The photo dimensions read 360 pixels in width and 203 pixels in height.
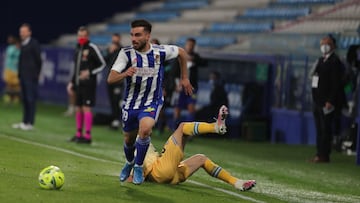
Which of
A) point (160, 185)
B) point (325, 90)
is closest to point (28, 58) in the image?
point (325, 90)

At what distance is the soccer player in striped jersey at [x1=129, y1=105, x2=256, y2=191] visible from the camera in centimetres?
963

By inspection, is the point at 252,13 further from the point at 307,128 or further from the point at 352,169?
the point at 352,169

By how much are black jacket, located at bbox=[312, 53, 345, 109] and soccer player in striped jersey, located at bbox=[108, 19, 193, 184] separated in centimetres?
505

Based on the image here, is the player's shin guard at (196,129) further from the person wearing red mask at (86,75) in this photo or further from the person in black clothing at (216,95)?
the person in black clothing at (216,95)

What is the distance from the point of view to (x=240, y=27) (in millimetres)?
25031

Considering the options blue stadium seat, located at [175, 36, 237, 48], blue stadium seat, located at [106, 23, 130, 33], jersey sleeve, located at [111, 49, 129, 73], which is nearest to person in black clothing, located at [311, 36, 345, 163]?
jersey sleeve, located at [111, 49, 129, 73]

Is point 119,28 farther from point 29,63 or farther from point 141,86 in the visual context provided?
point 141,86

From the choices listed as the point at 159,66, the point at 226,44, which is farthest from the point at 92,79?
the point at 226,44

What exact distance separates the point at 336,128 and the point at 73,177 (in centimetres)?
790

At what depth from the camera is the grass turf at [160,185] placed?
9.11 meters

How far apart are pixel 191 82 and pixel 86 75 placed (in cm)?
268

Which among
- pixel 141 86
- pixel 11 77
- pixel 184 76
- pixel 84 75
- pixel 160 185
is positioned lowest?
pixel 11 77

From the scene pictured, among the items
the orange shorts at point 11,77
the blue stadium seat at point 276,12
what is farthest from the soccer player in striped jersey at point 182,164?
the orange shorts at point 11,77

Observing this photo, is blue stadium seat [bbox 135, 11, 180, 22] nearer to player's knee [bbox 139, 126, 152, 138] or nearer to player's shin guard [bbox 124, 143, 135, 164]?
player's shin guard [bbox 124, 143, 135, 164]
